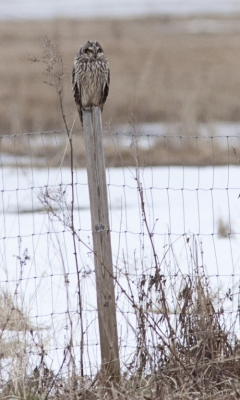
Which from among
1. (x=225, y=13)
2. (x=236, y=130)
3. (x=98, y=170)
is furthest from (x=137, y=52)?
(x=225, y=13)

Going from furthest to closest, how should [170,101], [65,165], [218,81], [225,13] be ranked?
[225,13], [218,81], [170,101], [65,165]

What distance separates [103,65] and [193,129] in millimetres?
8495

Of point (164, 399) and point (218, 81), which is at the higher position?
point (218, 81)

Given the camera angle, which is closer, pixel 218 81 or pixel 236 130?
pixel 236 130

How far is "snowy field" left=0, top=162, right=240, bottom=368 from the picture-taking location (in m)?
4.77

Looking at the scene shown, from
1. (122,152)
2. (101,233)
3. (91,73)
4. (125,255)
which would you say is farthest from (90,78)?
(122,152)

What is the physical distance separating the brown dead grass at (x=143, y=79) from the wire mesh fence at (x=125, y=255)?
162cm

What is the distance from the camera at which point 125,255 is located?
685cm

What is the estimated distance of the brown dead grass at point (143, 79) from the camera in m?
16.0

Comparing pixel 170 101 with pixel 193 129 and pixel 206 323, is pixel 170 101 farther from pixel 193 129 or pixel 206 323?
pixel 206 323

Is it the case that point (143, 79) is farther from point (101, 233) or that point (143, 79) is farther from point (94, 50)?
point (101, 233)

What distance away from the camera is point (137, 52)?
23.2 meters

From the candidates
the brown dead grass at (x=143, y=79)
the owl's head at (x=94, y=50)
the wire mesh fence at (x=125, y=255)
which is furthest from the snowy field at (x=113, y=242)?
the brown dead grass at (x=143, y=79)

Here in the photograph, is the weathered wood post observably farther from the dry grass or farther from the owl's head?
the dry grass
